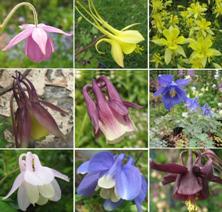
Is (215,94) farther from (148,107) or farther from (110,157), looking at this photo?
(110,157)

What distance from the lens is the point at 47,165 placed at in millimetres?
3352

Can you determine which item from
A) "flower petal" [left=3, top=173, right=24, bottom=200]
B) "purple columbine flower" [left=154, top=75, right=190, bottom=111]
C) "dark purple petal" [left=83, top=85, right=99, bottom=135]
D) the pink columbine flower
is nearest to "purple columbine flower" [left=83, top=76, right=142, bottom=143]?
"dark purple petal" [left=83, top=85, right=99, bottom=135]

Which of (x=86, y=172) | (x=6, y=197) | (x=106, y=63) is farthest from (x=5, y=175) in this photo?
(x=106, y=63)

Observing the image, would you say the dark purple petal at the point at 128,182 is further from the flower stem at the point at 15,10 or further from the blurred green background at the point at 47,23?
the flower stem at the point at 15,10

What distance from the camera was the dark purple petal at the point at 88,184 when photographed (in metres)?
3.32

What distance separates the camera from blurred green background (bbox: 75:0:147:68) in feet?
10.9

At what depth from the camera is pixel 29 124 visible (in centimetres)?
329

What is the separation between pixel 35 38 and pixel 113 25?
320mm

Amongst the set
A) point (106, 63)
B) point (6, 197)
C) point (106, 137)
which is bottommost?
point (6, 197)

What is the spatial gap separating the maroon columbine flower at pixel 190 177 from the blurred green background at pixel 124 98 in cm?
15

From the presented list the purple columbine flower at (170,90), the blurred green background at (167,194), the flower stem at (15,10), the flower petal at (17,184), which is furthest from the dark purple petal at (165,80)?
the flower petal at (17,184)

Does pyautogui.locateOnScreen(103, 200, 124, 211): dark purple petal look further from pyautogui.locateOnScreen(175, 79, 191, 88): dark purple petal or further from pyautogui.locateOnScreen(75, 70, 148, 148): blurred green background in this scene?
pyautogui.locateOnScreen(175, 79, 191, 88): dark purple petal

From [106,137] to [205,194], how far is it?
45 centimetres

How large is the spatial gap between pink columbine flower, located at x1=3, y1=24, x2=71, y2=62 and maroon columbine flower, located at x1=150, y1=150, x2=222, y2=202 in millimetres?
603
